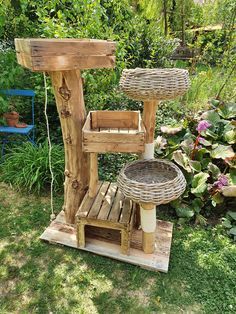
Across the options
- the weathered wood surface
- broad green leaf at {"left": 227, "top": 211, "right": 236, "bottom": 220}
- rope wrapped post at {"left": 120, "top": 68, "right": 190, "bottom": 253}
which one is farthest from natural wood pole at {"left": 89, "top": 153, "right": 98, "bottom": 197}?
broad green leaf at {"left": 227, "top": 211, "right": 236, "bottom": 220}

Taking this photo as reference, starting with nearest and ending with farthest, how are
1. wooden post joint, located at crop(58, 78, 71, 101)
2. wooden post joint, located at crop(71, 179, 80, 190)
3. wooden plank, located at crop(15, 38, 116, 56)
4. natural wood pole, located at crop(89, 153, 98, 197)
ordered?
1. wooden plank, located at crop(15, 38, 116, 56)
2. wooden post joint, located at crop(58, 78, 71, 101)
3. natural wood pole, located at crop(89, 153, 98, 197)
4. wooden post joint, located at crop(71, 179, 80, 190)

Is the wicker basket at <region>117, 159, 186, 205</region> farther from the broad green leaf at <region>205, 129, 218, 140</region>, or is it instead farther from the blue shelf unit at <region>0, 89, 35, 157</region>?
the blue shelf unit at <region>0, 89, 35, 157</region>

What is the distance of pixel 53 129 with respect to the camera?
394 centimetres

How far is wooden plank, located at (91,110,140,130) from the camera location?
2.25m

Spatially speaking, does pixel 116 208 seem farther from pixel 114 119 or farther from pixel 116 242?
pixel 114 119

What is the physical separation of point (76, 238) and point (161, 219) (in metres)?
0.84

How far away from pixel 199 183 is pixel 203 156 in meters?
0.46

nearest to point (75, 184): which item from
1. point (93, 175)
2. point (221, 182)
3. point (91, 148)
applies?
point (93, 175)

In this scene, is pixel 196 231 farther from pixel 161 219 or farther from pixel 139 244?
pixel 139 244

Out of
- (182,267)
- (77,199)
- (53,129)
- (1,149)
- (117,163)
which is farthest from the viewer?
(53,129)

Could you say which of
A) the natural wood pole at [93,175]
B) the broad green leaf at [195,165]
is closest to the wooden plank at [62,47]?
the natural wood pole at [93,175]

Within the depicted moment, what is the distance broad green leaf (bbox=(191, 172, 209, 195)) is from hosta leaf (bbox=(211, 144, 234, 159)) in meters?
0.28

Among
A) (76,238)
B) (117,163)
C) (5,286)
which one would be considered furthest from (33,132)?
(5,286)

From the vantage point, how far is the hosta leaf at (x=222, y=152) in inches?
107
